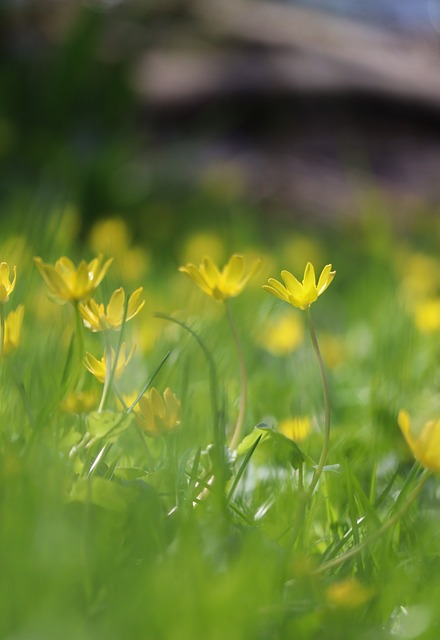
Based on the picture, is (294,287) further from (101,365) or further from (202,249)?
(202,249)

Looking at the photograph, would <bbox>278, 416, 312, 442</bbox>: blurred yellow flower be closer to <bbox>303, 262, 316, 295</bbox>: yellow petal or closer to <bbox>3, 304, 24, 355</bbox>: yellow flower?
<bbox>303, 262, 316, 295</bbox>: yellow petal

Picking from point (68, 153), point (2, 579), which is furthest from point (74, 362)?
point (68, 153)

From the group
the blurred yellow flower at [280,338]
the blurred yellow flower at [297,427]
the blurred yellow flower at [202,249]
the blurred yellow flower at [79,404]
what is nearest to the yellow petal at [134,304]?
the blurred yellow flower at [79,404]

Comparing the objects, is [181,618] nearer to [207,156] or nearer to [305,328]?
[305,328]

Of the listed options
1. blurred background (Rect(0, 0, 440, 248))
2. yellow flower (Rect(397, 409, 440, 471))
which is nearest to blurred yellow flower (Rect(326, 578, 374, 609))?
yellow flower (Rect(397, 409, 440, 471))

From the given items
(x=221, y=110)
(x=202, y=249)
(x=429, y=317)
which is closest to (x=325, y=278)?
(x=429, y=317)
